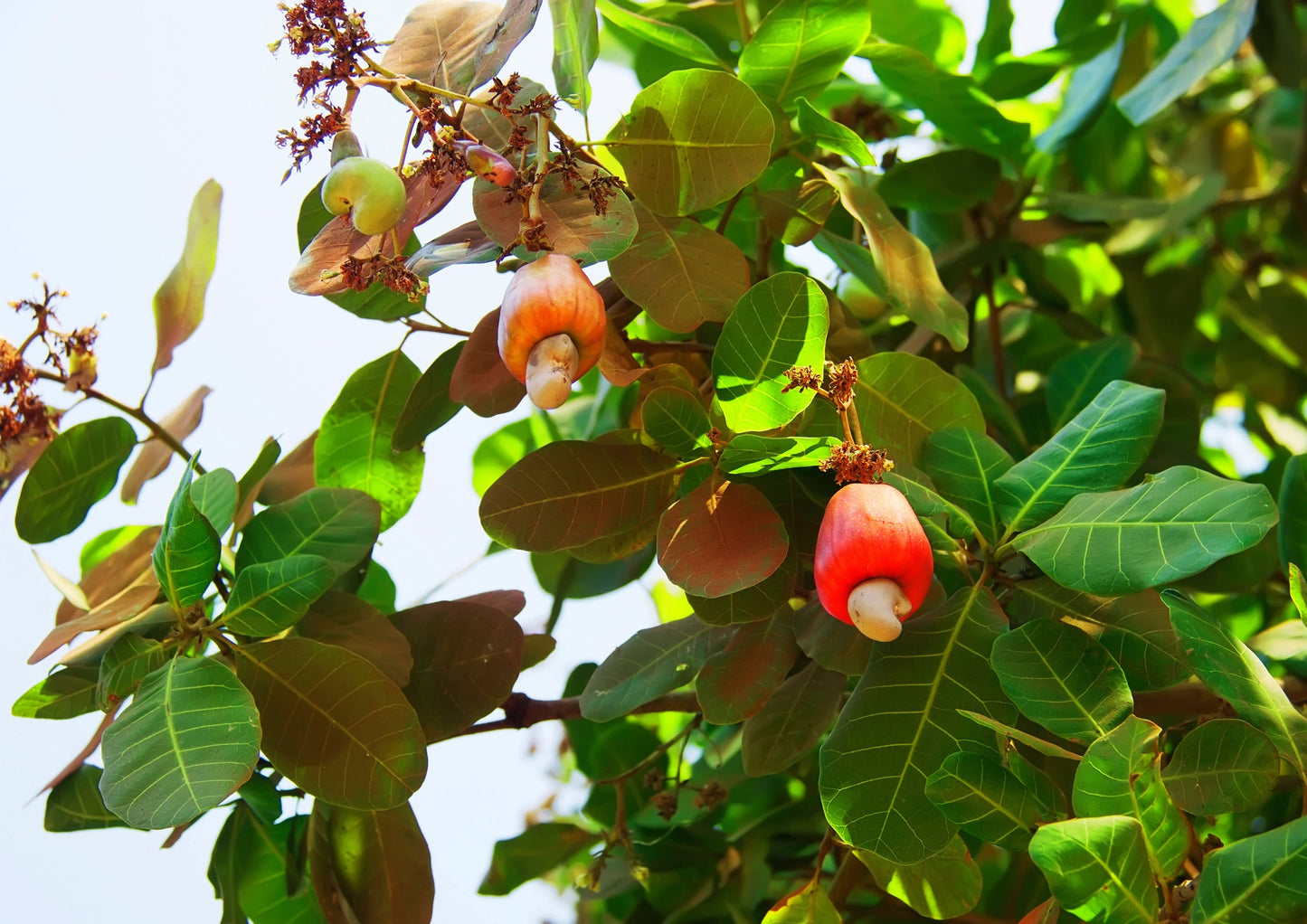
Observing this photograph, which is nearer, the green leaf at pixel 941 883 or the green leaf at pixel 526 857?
the green leaf at pixel 941 883

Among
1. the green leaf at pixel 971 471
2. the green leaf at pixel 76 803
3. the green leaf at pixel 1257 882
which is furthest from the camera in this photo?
the green leaf at pixel 76 803

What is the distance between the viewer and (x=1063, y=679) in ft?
2.21

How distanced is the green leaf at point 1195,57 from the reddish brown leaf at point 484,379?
778 mm

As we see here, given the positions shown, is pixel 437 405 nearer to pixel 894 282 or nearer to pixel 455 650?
pixel 455 650

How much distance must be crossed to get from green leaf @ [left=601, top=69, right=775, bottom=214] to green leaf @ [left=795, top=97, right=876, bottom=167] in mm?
94

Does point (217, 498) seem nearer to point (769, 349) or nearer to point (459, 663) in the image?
point (459, 663)

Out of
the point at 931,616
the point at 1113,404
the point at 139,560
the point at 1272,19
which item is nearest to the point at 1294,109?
the point at 1272,19

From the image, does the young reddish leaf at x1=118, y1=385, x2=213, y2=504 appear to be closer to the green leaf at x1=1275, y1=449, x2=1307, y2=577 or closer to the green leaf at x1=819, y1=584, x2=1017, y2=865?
the green leaf at x1=819, y1=584, x2=1017, y2=865

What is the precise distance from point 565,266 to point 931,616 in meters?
0.33

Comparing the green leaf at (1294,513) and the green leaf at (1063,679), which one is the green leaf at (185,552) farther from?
the green leaf at (1294,513)

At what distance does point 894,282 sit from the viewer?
0.83m

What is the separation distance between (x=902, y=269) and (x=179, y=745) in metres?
0.61

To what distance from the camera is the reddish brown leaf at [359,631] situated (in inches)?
33.5

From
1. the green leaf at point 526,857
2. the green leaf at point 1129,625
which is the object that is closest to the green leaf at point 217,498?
the green leaf at point 526,857
